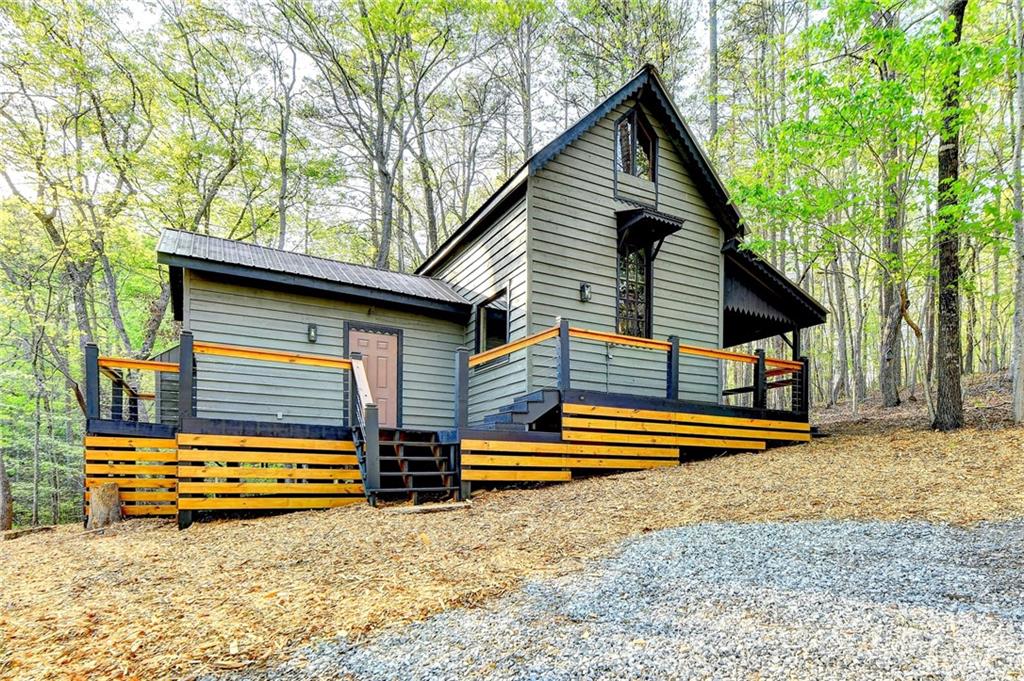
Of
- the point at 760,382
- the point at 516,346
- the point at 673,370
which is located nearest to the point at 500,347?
the point at 516,346

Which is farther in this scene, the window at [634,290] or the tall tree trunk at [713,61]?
the tall tree trunk at [713,61]

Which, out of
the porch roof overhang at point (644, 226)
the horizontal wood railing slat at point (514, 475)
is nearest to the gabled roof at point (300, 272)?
the porch roof overhang at point (644, 226)

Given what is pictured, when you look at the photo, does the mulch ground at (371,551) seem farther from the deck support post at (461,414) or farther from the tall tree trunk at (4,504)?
the tall tree trunk at (4,504)

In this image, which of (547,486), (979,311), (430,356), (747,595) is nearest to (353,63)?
(430,356)

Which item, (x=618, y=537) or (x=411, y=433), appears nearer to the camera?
(x=618, y=537)

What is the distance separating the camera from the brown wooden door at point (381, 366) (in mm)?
8547

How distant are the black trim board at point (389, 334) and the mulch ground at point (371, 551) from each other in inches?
120

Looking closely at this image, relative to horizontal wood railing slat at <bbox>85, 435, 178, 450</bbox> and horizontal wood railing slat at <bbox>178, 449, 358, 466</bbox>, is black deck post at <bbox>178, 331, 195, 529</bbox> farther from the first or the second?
horizontal wood railing slat at <bbox>85, 435, 178, 450</bbox>

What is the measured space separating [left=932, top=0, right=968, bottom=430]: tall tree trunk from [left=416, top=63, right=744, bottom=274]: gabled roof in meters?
2.78

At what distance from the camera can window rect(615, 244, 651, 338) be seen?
8953mm

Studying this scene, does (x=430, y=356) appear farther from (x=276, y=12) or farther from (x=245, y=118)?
(x=276, y=12)

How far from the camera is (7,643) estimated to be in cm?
253

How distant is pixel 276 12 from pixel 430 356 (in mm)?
12553

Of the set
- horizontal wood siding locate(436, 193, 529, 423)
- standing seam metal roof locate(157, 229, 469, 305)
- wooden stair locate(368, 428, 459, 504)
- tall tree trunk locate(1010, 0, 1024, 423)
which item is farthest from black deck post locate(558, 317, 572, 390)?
tall tree trunk locate(1010, 0, 1024, 423)
